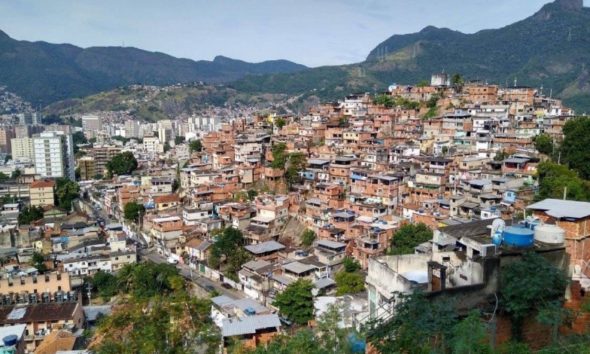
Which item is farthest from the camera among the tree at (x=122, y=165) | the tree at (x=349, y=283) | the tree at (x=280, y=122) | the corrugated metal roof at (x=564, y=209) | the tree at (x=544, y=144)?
the tree at (x=122, y=165)

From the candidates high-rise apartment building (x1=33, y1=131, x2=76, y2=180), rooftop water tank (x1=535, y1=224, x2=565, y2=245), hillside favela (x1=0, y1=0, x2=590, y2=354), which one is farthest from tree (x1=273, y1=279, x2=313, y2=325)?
high-rise apartment building (x1=33, y1=131, x2=76, y2=180)

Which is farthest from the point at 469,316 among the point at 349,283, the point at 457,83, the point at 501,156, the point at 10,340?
the point at 457,83

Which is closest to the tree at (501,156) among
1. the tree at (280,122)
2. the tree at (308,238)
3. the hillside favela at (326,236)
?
the hillside favela at (326,236)

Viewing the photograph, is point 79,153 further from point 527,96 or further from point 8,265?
point 527,96

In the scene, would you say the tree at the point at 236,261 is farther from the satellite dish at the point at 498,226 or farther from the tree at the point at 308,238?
the satellite dish at the point at 498,226

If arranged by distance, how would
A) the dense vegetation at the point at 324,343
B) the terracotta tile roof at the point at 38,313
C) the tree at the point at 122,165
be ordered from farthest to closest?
the tree at the point at 122,165 < the terracotta tile roof at the point at 38,313 < the dense vegetation at the point at 324,343

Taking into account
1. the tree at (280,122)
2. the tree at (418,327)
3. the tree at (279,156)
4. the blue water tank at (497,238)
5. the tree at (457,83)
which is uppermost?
the tree at (457,83)

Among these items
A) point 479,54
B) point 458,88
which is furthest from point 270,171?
point 479,54
